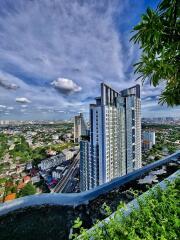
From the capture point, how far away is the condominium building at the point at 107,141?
1304cm

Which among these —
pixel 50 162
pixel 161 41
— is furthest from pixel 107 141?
pixel 50 162

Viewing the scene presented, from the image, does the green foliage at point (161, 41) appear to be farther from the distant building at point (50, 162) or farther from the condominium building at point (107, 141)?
the distant building at point (50, 162)

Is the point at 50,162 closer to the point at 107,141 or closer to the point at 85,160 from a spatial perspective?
the point at 85,160

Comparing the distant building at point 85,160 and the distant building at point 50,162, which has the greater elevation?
the distant building at point 85,160

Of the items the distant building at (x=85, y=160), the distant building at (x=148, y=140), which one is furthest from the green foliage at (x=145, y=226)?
the distant building at (x=148, y=140)

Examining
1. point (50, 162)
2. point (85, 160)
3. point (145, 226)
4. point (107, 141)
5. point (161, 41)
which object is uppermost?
point (161, 41)

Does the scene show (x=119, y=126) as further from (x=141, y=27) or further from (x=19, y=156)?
(x=19, y=156)

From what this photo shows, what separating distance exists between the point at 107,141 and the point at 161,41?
1171 cm

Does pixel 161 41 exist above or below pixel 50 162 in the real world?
above

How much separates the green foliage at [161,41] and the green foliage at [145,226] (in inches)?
62.6

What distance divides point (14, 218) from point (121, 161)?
1623 centimetres

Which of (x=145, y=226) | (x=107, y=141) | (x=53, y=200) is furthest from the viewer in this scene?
(x=107, y=141)

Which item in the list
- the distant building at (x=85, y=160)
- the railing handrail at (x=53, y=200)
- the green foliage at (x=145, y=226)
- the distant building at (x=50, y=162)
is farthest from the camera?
the distant building at (x=50, y=162)

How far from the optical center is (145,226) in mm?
930
